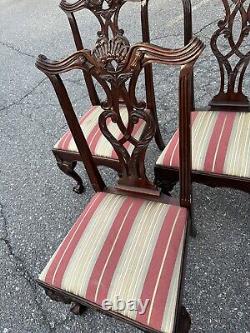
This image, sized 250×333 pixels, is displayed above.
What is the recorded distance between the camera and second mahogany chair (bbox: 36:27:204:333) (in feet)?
3.00

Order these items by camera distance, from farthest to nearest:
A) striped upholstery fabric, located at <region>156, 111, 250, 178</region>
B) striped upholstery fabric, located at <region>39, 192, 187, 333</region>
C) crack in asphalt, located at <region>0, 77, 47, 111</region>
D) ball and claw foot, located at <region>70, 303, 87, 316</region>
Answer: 1. crack in asphalt, located at <region>0, 77, 47, 111</region>
2. ball and claw foot, located at <region>70, 303, 87, 316</region>
3. striped upholstery fabric, located at <region>156, 111, 250, 178</region>
4. striped upholstery fabric, located at <region>39, 192, 187, 333</region>

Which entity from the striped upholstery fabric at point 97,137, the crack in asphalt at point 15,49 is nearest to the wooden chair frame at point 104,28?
the striped upholstery fabric at point 97,137

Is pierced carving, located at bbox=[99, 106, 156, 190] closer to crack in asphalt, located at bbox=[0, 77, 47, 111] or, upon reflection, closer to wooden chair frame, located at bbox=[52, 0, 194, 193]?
wooden chair frame, located at bbox=[52, 0, 194, 193]

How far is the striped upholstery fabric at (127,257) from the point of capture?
3.16 ft

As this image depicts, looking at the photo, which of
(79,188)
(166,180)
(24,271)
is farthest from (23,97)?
(166,180)

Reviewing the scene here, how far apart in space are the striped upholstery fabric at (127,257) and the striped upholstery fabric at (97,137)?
303 millimetres

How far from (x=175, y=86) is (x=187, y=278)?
57.9 inches

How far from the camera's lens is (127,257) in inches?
41.3

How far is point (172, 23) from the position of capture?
3281 mm

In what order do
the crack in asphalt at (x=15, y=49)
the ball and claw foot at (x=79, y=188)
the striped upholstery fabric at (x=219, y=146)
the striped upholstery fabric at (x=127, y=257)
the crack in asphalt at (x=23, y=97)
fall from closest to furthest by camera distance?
the striped upholstery fabric at (x=127, y=257) < the striped upholstery fabric at (x=219, y=146) < the ball and claw foot at (x=79, y=188) < the crack in asphalt at (x=23, y=97) < the crack in asphalt at (x=15, y=49)

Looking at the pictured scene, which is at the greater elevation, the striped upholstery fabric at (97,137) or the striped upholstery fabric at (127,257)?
the striped upholstery fabric at (97,137)

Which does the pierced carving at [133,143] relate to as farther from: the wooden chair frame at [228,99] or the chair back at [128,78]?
the wooden chair frame at [228,99]

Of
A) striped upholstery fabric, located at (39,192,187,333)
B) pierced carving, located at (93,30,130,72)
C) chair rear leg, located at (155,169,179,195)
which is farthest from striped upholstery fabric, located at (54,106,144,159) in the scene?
pierced carving, located at (93,30,130,72)

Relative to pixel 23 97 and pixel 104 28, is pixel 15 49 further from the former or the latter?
pixel 104 28
